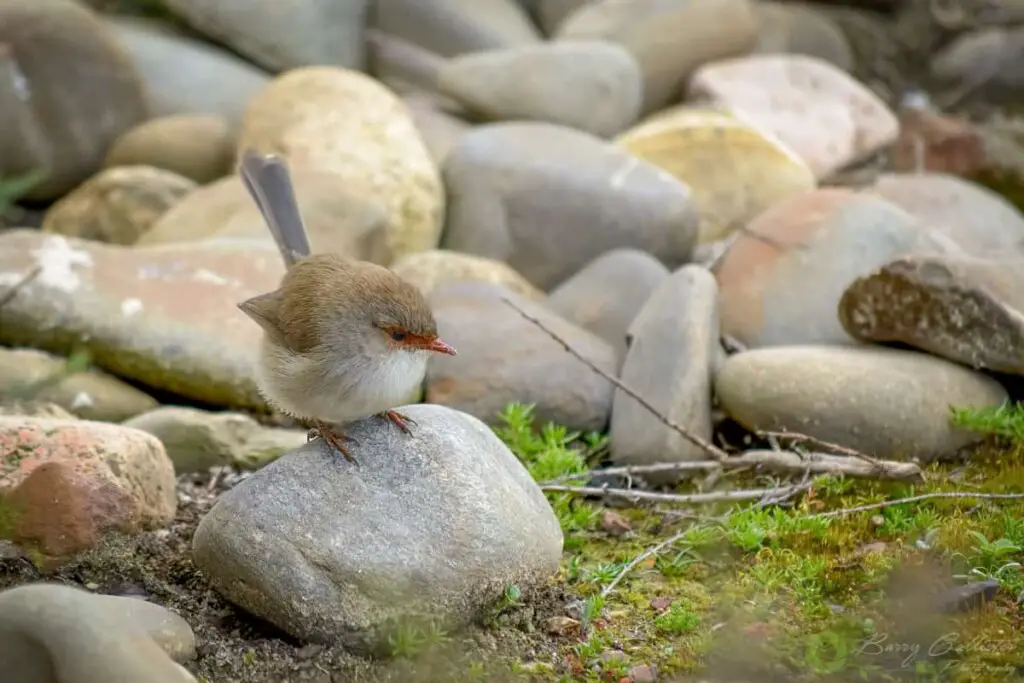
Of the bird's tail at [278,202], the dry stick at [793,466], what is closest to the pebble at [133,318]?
the bird's tail at [278,202]

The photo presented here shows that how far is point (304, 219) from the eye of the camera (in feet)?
19.8

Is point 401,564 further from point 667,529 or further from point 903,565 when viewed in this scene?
point 903,565

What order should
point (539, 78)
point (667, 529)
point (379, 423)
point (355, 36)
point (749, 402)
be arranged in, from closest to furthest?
point (379, 423) → point (667, 529) → point (749, 402) → point (539, 78) → point (355, 36)

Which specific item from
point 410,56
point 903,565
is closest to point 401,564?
point 903,565

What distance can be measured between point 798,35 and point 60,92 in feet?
19.1

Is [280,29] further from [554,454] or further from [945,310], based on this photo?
[945,310]

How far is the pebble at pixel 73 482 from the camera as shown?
3525 mm

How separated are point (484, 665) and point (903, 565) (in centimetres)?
141

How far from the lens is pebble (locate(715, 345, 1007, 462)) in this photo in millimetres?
4504

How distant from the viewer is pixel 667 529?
4293 millimetres

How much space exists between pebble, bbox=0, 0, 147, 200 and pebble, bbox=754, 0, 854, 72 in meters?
4.99

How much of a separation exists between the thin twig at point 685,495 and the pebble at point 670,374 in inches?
13.1

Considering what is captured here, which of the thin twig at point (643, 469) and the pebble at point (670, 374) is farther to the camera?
the pebble at point (670, 374)

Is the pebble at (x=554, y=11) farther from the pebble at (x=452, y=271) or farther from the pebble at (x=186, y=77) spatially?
the pebble at (x=452, y=271)
